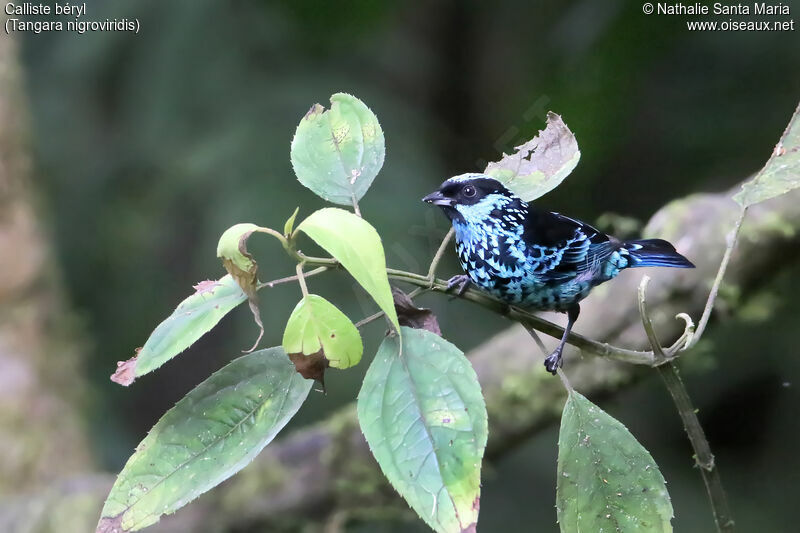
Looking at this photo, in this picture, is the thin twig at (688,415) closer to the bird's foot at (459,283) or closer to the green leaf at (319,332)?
the bird's foot at (459,283)

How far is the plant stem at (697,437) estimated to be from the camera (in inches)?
42.6

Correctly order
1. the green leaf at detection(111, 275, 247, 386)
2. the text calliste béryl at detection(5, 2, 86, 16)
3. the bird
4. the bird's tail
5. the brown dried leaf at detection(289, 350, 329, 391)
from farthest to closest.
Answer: the text calliste béryl at detection(5, 2, 86, 16) < the bird's tail < the bird < the green leaf at detection(111, 275, 247, 386) < the brown dried leaf at detection(289, 350, 329, 391)

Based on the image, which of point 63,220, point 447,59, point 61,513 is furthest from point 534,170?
point 63,220

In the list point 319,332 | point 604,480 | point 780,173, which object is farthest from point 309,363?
point 780,173

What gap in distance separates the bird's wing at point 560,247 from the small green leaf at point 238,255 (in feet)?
1.95

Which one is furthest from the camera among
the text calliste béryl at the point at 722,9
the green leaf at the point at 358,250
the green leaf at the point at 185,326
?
the text calliste béryl at the point at 722,9

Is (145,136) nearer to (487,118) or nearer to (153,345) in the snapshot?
(487,118)

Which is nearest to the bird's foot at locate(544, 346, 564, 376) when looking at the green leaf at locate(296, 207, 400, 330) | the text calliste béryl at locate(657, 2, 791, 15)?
the green leaf at locate(296, 207, 400, 330)

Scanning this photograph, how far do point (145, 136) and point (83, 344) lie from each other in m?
1.17

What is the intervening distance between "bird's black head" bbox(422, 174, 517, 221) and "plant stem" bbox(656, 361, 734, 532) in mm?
378

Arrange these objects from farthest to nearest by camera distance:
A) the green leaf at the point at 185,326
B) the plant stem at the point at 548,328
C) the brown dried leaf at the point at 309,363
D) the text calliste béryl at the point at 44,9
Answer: the text calliste béryl at the point at 44,9 → the plant stem at the point at 548,328 → the green leaf at the point at 185,326 → the brown dried leaf at the point at 309,363

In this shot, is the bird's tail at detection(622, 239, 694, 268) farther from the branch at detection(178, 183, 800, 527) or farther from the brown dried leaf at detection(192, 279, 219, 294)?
the branch at detection(178, 183, 800, 527)

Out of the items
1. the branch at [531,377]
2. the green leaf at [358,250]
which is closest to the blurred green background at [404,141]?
the branch at [531,377]

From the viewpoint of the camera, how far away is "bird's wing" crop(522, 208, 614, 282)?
130 cm
